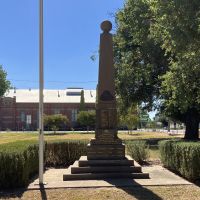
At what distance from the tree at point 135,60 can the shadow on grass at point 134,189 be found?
21.5m

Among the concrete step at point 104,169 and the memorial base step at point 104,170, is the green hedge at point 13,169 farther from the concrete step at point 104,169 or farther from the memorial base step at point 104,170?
the concrete step at point 104,169

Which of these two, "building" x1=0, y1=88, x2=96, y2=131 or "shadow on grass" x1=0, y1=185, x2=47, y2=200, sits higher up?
"building" x1=0, y1=88, x2=96, y2=131

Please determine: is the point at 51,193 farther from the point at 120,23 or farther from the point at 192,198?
the point at 120,23

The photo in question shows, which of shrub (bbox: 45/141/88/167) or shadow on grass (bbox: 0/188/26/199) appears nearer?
shadow on grass (bbox: 0/188/26/199)

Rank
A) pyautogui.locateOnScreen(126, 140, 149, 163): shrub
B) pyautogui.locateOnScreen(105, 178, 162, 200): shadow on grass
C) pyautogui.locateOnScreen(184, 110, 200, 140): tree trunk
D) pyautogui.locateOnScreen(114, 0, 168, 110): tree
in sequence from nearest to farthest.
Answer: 1. pyautogui.locateOnScreen(105, 178, 162, 200): shadow on grass
2. pyautogui.locateOnScreen(126, 140, 149, 163): shrub
3. pyautogui.locateOnScreen(114, 0, 168, 110): tree
4. pyautogui.locateOnScreen(184, 110, 200, 140): tree trunk

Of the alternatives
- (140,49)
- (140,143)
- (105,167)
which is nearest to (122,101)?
(140,49)

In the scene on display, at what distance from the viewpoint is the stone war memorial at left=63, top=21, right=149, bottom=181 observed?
14.6 m

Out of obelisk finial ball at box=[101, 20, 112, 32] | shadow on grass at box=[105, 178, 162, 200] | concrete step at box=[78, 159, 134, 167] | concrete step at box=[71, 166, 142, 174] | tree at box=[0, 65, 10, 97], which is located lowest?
shadow on grass at box=[105, 178, 162, 200]

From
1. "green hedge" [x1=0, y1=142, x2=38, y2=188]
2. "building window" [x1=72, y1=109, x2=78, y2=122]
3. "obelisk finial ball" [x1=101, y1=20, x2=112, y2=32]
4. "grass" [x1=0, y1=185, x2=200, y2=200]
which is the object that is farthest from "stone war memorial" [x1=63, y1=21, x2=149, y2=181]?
"building window" [x1=72, y1=109, x2=78, y2=122]

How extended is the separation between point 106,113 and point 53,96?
3632 inches

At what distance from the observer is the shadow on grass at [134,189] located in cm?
1122

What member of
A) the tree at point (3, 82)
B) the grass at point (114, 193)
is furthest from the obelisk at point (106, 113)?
the tree at point (3, 82)

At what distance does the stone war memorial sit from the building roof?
86.6 meters

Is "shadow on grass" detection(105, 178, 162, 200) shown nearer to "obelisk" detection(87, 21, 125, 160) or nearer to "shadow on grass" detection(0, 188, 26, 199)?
"obelisk" detection(87, 21, 125, 160)
